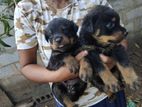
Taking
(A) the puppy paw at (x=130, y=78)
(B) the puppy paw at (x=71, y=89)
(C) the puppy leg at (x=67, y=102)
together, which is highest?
(A) the puppy paw at (x=130, y=78)

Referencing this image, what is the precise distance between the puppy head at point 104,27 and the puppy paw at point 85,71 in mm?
126

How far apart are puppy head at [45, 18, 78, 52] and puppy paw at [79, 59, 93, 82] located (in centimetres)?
11

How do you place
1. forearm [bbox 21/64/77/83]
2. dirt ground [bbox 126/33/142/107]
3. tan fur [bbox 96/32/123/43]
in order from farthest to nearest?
1. dirt ground [bbox 126/33/142/107]
2. forearm [bbox 21/64/77/83]
3. tan fur [bbox 96/32/123/43]

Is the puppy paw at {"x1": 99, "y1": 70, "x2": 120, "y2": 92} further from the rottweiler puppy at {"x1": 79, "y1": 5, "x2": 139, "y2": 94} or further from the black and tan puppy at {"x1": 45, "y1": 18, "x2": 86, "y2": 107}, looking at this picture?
the black and tan puppy at {"x1": 45, "y1": 18, "x2": 86, "y2": 107}

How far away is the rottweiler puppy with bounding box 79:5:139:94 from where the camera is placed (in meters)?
1.78

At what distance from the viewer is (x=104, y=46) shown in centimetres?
185

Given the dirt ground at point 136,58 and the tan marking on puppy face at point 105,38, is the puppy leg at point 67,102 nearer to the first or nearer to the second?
the tan marking on puppy face at point 105,38

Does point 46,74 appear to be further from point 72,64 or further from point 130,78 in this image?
point 130,78

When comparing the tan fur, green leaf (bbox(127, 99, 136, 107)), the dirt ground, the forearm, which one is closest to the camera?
the tan fur

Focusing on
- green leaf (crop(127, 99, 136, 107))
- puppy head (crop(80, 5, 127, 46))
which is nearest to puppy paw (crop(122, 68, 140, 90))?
puppy head (crop(80, 5, 127, 46))

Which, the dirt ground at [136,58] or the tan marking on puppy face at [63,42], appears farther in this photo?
the dirt ground at [136,58]

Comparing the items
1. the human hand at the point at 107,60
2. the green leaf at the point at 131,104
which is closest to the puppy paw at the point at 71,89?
the human hand at the point at 107,60

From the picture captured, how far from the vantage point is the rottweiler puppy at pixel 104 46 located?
178 cm

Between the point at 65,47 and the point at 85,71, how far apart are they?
0.51 ft
